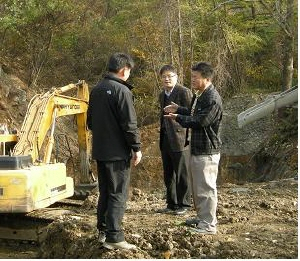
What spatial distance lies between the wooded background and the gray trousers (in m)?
9.42

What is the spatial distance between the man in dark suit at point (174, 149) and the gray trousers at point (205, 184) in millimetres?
992

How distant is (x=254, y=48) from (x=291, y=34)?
5934 millimetres

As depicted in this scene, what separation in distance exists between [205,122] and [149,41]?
1292cm

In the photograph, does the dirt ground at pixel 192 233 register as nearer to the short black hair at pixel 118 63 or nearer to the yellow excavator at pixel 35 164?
the yellow excavator at pixel 35 164

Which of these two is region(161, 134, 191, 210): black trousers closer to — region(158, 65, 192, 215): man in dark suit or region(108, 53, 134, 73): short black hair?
region(158, 65, 192, 215): man in dark suit

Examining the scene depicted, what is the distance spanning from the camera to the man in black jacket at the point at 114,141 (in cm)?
466

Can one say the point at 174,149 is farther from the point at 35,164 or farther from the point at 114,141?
the point at 35,164

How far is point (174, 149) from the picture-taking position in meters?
6.25

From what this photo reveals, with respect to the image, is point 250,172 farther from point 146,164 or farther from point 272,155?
point 146,164

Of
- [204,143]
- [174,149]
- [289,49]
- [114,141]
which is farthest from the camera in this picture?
[289,49]

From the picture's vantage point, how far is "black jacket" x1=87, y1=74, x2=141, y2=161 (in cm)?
464

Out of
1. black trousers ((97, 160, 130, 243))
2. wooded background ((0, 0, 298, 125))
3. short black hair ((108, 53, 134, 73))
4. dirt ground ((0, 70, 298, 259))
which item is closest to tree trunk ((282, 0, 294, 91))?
wooded background ((0, 0, 298, 125))

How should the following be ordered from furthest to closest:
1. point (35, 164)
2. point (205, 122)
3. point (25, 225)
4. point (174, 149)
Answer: point (25, 225)
point (35, 164)
point (174, 149)
point (205, 122)

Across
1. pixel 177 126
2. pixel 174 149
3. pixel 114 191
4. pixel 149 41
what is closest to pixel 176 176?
pixel 174 149
